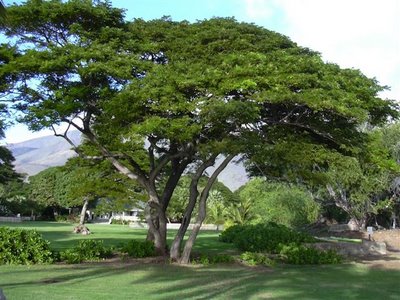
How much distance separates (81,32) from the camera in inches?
623

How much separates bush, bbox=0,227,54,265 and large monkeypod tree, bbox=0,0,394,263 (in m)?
3.30

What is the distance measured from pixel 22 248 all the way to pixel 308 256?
31.7 ft

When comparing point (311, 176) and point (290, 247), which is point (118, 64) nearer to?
point (311, 176)

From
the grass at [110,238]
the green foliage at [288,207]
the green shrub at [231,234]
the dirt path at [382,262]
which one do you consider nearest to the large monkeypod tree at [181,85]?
the dirt path at [382,262]

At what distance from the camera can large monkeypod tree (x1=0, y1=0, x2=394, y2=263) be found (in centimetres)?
1412

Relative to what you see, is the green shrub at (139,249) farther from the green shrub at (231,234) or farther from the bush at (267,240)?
the green shrub at (231,234)

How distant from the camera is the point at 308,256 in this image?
18.5m

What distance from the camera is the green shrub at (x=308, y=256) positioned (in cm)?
1832

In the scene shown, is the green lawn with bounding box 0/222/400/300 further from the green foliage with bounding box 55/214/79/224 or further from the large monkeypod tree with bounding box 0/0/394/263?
the green foliage with bounding box 55/214/79/224

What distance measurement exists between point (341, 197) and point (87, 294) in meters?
32.7

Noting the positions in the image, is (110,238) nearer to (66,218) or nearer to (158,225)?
(158,225)

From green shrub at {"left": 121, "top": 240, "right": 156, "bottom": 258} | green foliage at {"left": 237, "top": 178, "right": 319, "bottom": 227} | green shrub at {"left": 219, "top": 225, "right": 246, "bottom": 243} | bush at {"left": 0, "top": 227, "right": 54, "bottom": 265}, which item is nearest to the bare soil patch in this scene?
green foliage at {"left": 237, "top": 178, "right": 319, "bottom": 227}

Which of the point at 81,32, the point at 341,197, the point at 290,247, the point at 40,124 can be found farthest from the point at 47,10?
the point at 341,197

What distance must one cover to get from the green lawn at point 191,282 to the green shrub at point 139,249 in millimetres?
1501
